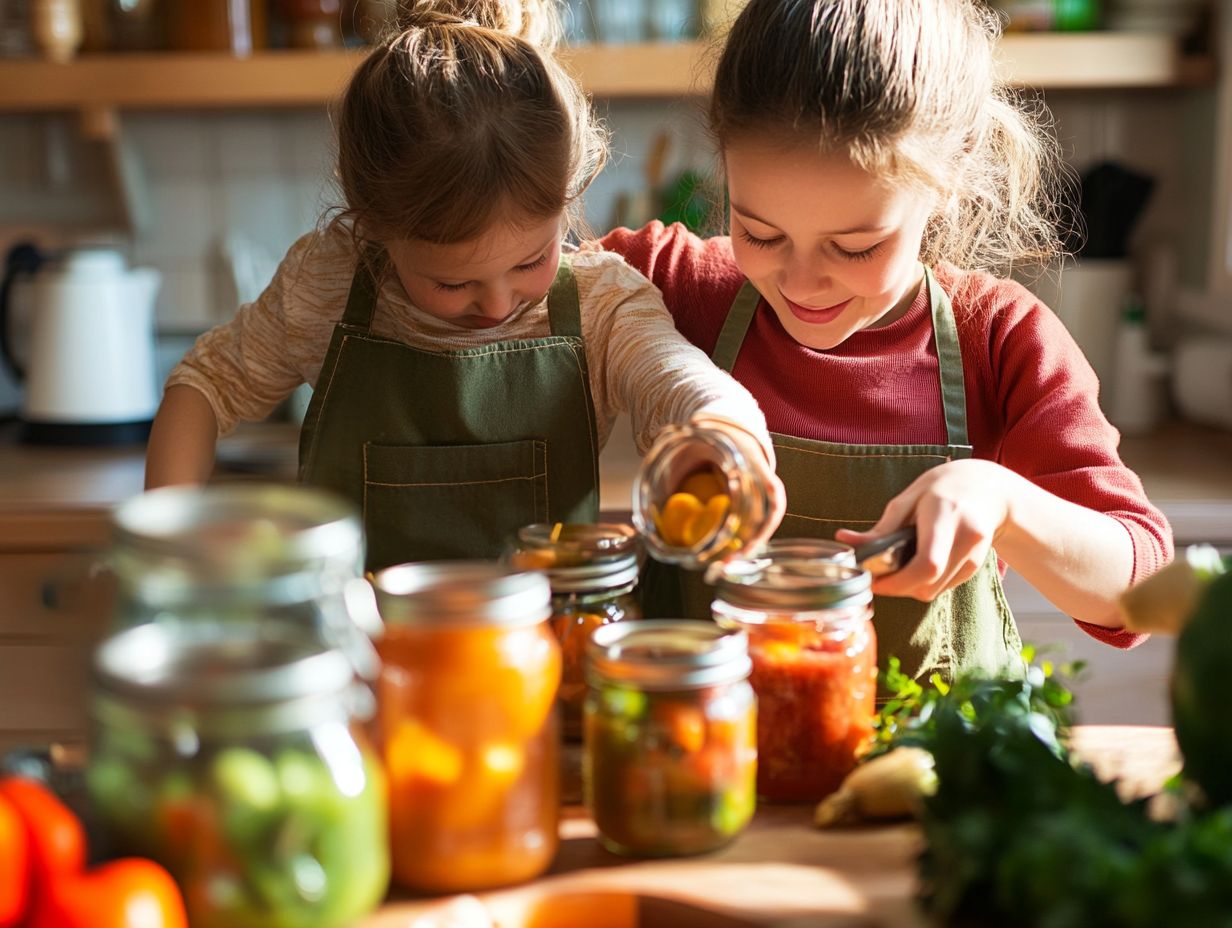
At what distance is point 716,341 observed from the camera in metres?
1.31

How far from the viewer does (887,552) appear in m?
0.84

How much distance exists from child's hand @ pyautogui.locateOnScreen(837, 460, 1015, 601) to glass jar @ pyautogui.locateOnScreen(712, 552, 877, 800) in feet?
0.17

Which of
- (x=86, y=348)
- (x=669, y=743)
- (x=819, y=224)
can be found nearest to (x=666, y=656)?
(x=669, y=743)

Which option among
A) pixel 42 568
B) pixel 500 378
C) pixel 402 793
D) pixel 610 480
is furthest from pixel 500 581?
pixel 42 568

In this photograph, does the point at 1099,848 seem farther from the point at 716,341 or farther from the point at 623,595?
the point at 716,341

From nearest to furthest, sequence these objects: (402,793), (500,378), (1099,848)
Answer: (1099,848), (402,793), (500,378)

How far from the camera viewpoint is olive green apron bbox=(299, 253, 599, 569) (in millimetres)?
1228

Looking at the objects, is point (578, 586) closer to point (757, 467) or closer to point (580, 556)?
point (580, 556)

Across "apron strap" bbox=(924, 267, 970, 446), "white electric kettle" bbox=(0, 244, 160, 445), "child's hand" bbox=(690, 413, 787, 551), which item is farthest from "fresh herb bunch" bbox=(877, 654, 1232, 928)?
"white electric kettle" bbox=(0, 244, 160, 445)

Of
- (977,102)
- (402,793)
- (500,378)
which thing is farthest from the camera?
(500,378)

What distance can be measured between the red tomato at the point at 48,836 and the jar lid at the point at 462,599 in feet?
0.56

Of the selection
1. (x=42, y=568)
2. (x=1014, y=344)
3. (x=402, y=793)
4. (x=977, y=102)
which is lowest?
(x=42, y=568)

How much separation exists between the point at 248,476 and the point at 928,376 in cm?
109

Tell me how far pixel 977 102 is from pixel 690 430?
50cm
